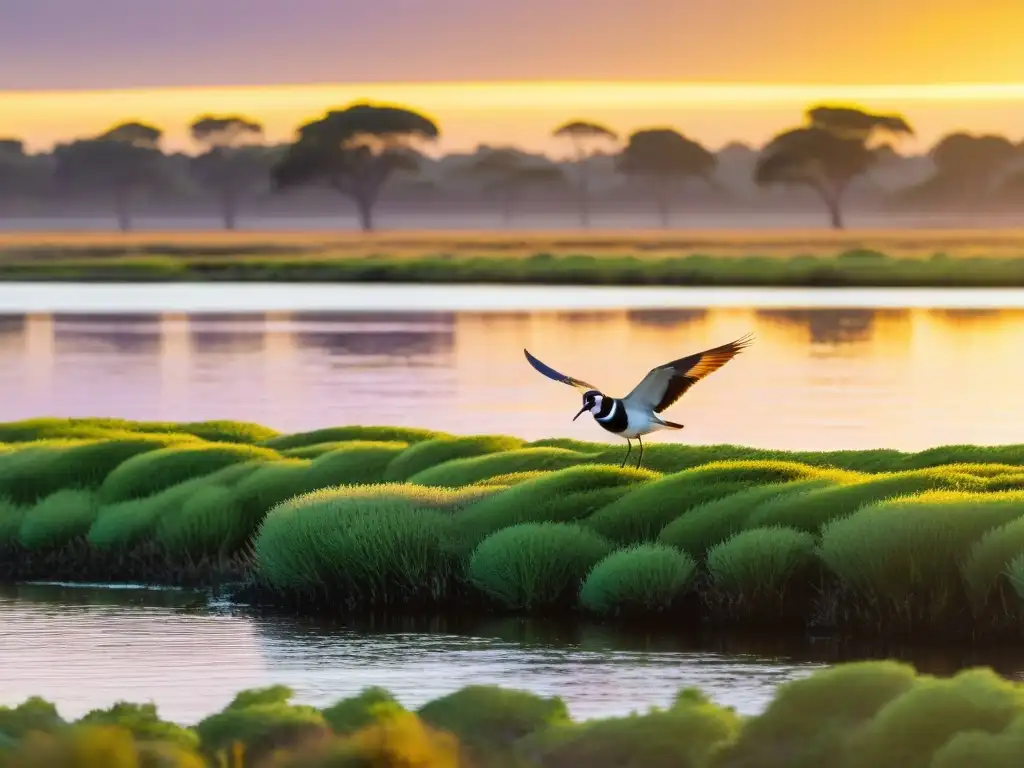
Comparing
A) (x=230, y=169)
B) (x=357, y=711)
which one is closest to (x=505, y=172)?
(x=230, y=169)

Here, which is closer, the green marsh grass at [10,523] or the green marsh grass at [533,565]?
the green marsh grass at [533,565]

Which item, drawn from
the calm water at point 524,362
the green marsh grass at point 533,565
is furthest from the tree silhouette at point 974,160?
the green marsh grass at point 533,565

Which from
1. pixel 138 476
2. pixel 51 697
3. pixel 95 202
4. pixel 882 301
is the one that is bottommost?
pixel 51 697

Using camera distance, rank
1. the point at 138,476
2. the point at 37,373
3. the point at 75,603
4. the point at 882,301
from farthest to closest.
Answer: the point at 882,301, the point at 37,373, the point at 138,476, the point at 75,603

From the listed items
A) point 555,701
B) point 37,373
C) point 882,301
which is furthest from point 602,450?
point 882,301

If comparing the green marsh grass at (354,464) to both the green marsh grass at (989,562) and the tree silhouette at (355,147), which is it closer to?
the green marsh grass at (989,562)

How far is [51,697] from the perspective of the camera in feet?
57.9

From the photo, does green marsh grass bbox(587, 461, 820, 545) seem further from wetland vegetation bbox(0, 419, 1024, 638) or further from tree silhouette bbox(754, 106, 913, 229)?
tree silhouette bbox(754, 106, 913, 229)

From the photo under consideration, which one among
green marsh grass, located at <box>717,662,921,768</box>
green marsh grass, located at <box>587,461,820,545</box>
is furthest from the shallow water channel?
green marsh grass, located at <box>717,662,921,768</box>

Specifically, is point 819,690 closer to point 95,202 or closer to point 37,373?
point 37,373

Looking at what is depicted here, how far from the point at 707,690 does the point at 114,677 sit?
4.97 m

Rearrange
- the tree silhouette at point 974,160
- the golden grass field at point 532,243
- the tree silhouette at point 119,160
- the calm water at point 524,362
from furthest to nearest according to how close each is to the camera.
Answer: the tree silhouette at point 974,160 < the tree silhouette at point 119,160 < the golden grass field at point 532,243 < the calm water at point 524,362

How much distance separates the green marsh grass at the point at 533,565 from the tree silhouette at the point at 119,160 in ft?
511

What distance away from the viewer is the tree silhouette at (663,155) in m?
165
